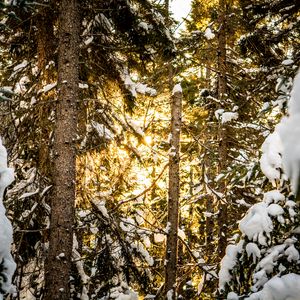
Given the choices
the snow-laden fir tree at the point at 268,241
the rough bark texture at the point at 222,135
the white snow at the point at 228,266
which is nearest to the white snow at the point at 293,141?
the snow-laden fir tree at the point at 268,241

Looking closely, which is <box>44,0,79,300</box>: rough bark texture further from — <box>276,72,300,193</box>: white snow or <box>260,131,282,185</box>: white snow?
<box>276,72,300,193</box>: white snow

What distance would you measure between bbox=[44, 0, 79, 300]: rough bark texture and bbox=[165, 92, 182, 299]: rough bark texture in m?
3.74

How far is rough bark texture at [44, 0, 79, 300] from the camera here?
214 inches

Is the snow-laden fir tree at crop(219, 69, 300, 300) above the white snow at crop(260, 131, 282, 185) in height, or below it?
below

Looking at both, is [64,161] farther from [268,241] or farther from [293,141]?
[293,141]

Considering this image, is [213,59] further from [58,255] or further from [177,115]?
[58,255]

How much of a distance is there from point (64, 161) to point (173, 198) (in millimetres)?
4091

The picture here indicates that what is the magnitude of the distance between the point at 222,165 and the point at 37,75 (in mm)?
6098

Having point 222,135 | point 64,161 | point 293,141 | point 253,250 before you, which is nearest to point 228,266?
point 253,250

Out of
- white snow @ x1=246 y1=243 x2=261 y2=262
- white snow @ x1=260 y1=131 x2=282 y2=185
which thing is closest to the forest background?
white snow @ x1=260 y1=131 x2=282 y2=185

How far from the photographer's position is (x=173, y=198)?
9.05m

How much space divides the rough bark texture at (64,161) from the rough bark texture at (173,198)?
374 cm

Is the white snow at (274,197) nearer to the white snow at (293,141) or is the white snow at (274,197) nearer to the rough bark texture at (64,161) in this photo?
the white snow at (293,141)

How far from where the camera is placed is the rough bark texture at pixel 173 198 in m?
8.68
